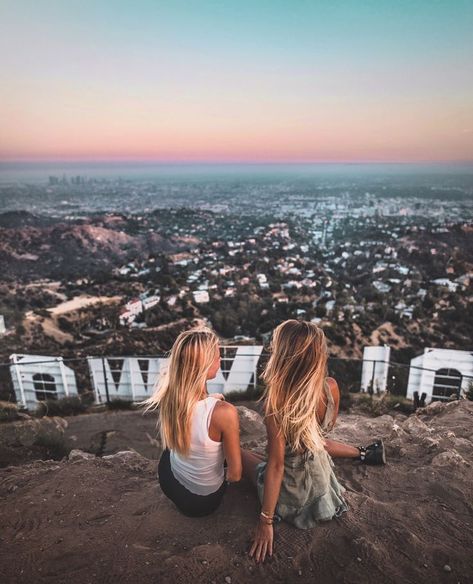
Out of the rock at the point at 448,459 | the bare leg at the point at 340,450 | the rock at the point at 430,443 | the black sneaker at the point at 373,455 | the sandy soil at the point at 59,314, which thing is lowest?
the sandy soil at the point at 59,314

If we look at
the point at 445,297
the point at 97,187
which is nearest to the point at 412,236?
the point at 445,297

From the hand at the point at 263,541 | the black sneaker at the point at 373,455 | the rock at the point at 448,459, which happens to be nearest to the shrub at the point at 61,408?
the black sneaker at the point at 373,455

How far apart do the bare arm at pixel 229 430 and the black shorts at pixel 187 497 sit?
280 mm

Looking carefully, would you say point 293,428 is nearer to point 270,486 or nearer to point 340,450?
point 270,486

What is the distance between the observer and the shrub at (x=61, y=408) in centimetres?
571

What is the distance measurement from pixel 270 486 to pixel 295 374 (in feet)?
1.74

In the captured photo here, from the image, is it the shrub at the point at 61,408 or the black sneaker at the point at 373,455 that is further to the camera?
the shrub at the point at 61,408

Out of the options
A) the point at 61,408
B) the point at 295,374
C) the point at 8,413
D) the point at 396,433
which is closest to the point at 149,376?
the point at 61,408

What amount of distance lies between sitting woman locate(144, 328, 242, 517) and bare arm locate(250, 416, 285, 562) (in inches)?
6.8


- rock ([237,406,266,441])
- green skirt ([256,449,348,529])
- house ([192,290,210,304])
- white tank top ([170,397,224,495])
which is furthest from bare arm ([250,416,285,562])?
house ([192,290,210,304])

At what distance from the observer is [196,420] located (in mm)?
1749

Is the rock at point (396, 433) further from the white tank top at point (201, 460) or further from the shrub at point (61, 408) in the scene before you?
the shrub at point (61, 408)

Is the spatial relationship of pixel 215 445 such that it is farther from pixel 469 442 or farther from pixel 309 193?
pixel 309 193

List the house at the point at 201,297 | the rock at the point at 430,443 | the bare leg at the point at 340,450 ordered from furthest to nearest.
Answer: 1. the house at the point at 201,297
2. the rock at the point at 430,443
3. the bare leg at the point at 340,450
